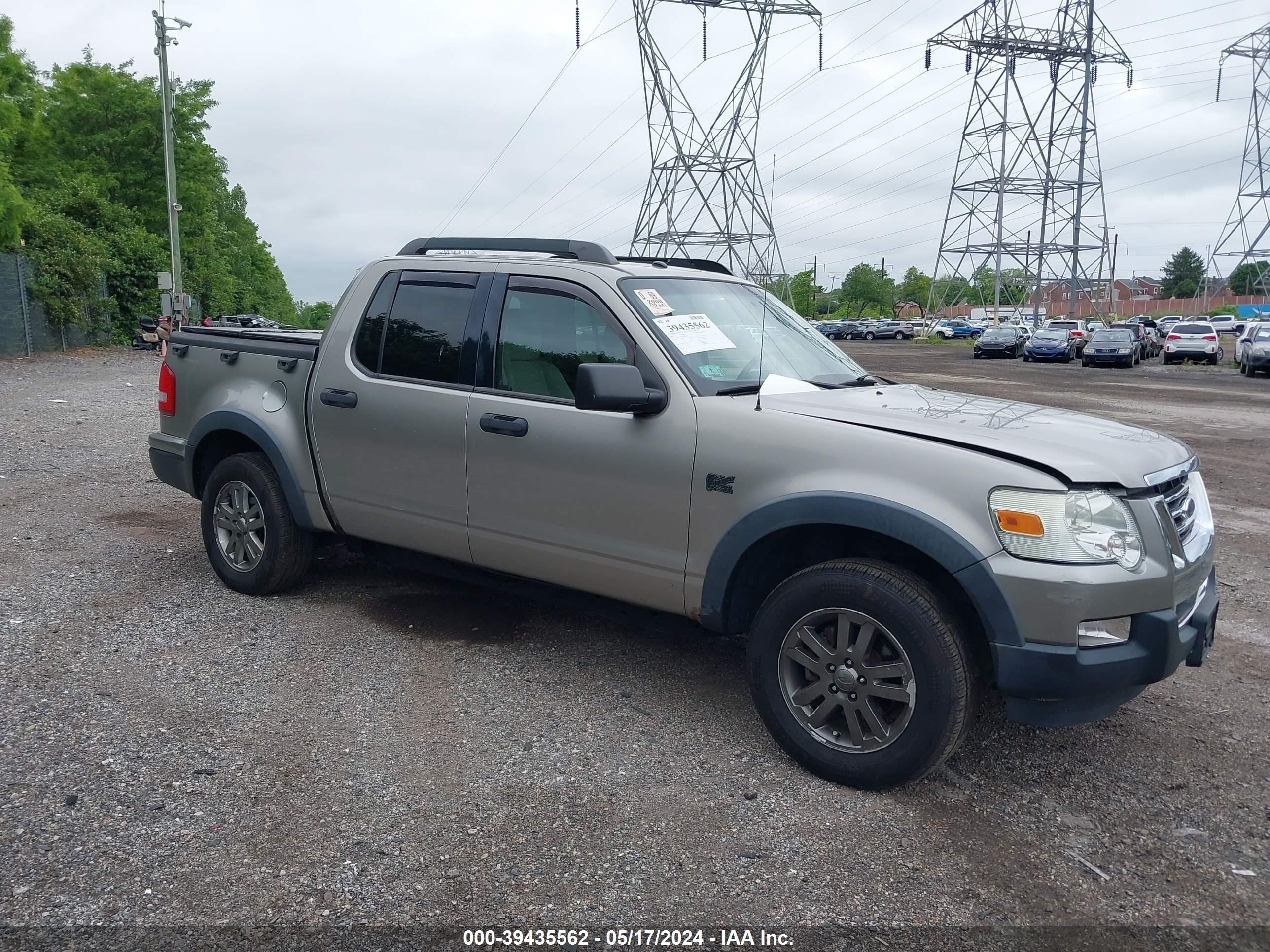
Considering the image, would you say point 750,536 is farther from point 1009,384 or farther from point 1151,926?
point 1009,384

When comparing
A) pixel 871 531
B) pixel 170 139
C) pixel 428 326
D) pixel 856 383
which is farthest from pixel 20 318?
pixel 871 531

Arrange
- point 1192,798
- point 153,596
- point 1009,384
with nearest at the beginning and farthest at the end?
point 1192,798 → point 153,596 → point 1009,384

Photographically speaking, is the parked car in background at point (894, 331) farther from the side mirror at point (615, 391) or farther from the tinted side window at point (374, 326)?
the side mirror at point (615, 391)

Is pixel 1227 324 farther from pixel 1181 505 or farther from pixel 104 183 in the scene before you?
pixel 1181 505

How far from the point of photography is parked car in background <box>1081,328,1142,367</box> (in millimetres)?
36469

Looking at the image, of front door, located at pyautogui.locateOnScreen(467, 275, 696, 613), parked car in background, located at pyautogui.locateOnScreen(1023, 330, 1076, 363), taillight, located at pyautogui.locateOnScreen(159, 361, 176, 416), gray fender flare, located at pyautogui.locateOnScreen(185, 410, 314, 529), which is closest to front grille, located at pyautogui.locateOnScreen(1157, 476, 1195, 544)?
front door, located at pyautogui.locateOnScreen(467, 275, 696, 613)

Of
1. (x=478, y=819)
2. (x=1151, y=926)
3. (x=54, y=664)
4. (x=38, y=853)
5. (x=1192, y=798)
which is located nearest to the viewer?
(x=1151, y=926)

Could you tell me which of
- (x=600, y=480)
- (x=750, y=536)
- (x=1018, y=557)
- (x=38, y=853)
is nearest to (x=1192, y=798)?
(x=1018, y=557)

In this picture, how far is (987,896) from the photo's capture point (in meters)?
3.06

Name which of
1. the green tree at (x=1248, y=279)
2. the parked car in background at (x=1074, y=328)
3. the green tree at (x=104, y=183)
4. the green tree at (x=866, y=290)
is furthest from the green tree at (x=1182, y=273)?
the green tree at (x=104, y=183)

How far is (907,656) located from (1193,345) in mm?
39161

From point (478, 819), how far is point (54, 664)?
248 centimetres

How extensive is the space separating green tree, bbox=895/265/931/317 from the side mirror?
14845 cm

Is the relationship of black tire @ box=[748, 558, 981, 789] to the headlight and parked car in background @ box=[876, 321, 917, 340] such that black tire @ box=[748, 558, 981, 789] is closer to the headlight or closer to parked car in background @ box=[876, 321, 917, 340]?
the headlight
